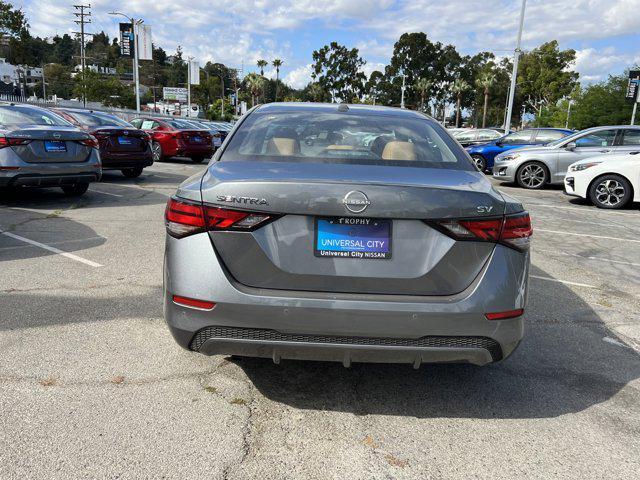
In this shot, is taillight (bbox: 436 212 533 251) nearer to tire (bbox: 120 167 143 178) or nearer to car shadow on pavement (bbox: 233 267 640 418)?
car shadow on pavement (bbox: 233 267 640 418)

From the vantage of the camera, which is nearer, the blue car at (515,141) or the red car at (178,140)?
the blue car at (515,141)

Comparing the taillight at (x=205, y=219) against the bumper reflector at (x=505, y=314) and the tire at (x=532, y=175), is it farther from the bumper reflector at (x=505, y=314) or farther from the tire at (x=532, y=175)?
the tire at (x=532, y=175)

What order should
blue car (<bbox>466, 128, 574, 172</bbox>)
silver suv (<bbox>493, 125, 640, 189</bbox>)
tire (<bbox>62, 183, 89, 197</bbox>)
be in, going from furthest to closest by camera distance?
1. blue car (<bbox>466, 128, 574, 172</bbox>)
2. silver suv (<bbox>493, 125, 640, 189</bbox>)
3. tire (<bbox>62, 183, 89, 197</bbox>)

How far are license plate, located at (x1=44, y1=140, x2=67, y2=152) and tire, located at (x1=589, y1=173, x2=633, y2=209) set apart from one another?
995cm

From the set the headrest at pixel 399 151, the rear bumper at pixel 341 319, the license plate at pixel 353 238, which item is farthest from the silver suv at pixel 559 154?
the license plate at pixel 353 238

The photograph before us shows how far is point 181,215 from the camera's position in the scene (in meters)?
2.70

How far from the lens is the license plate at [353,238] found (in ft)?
8.38

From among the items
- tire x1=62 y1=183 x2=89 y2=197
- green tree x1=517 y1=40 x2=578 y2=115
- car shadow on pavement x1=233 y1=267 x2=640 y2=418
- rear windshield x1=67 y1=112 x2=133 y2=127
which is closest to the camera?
car shadow on pavement x1=233 y1=267 x2=640 y2=418

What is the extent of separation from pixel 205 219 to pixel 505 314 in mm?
1551

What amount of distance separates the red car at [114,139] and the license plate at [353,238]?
417 inches

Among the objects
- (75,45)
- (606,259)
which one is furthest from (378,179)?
(75,45)

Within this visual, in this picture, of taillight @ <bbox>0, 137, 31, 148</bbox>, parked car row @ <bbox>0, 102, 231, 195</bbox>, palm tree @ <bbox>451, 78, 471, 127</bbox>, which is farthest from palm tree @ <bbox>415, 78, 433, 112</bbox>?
taillight @ <bbox>0, 137, 31, 148</bbox>

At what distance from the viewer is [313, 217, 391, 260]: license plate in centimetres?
255

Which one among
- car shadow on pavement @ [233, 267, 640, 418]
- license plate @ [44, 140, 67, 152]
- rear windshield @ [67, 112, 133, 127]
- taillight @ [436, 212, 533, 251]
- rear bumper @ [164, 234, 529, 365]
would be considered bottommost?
car shadow on pavement @ [233, 267, 640, 418]
